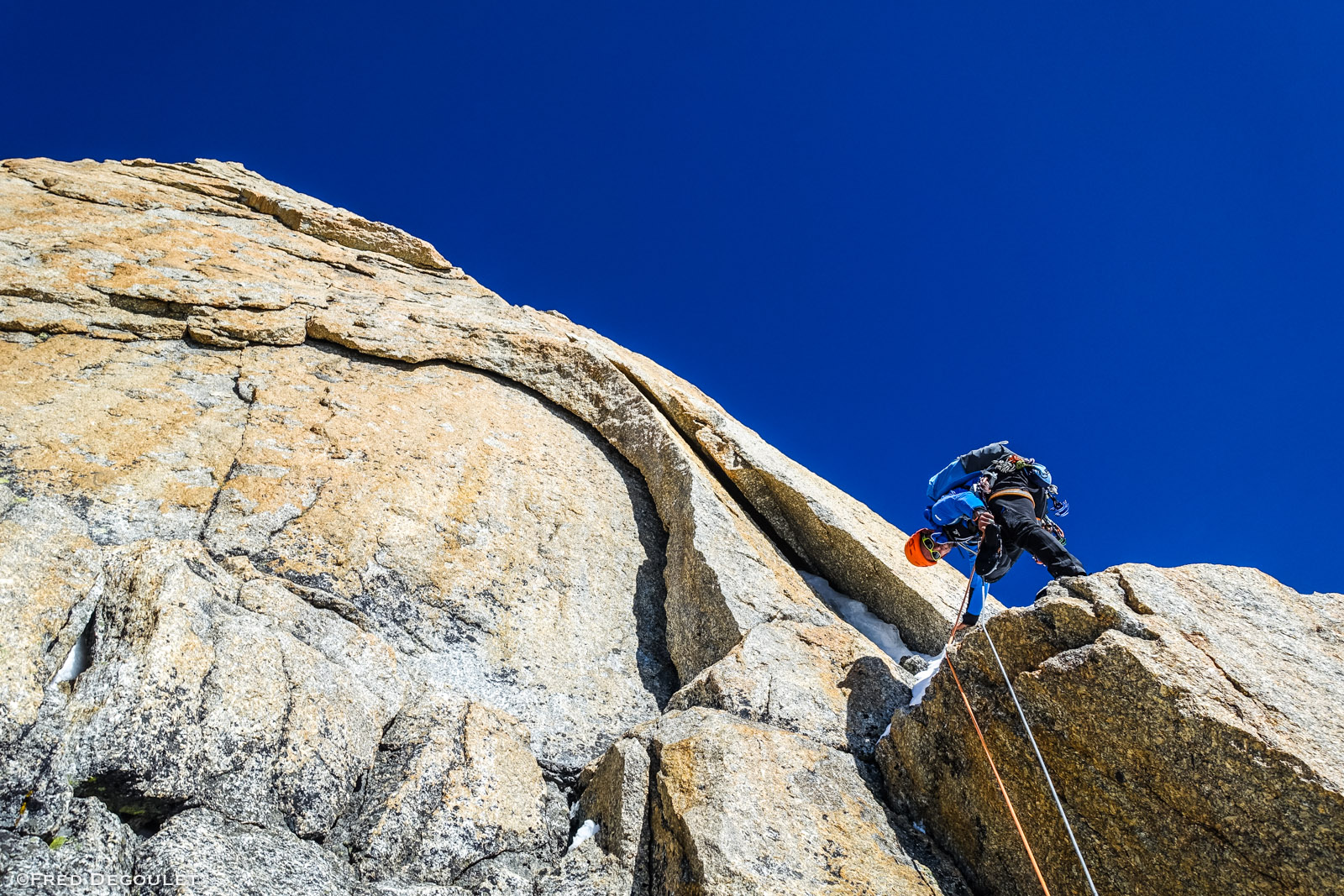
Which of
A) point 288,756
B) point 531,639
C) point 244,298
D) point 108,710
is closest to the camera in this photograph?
point 108,710

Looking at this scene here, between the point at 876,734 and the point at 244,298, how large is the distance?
901 cm

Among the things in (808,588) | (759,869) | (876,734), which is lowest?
(759,869)

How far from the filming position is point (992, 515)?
23.8ft

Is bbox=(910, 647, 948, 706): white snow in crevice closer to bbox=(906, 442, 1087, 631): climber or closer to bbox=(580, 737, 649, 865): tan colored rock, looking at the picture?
bbox=(906, 442, 1087, 631): climber

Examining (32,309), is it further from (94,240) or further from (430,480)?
(430,480)

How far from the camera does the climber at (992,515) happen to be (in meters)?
6.65

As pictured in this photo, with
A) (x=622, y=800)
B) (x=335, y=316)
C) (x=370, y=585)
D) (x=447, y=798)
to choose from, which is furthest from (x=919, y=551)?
(x=335, y=316)

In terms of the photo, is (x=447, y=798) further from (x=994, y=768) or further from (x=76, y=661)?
(x=994, y=768)

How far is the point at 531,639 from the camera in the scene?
6695 mm

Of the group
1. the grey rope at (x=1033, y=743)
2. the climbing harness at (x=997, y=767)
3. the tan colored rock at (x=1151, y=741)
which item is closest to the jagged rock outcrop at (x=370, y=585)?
the tan colored rock at (x=1151, y=741)

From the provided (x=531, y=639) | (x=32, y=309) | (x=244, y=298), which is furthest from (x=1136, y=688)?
(x=32, y=309)

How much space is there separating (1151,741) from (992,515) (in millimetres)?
3207

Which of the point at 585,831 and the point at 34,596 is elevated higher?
the point at 34,596

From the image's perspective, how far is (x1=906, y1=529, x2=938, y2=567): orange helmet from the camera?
332 inches
